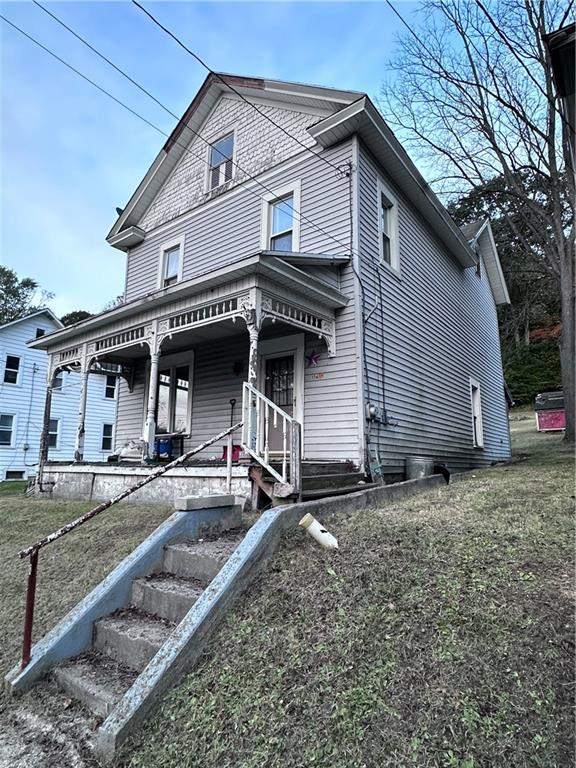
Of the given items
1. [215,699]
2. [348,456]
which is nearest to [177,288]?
[348,456]

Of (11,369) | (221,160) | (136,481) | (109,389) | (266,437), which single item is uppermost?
(221,160)

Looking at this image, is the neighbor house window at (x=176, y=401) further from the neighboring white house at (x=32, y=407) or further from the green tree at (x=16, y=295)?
the green tree at (x=16, y=295)

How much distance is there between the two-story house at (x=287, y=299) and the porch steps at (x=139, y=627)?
174cm

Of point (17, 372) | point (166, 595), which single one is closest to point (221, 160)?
point (166, 595)

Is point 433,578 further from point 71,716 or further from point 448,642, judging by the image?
point 71,716

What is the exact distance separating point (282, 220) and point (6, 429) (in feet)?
55.6

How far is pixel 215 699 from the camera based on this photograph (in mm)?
2525

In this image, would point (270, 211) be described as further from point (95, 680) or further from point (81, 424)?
point (95, 680)

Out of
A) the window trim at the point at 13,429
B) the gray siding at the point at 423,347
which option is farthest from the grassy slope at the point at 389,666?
the window trim at the point at 13,429

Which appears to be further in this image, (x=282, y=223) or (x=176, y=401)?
(x=176, y=401)

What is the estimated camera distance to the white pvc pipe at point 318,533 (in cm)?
388

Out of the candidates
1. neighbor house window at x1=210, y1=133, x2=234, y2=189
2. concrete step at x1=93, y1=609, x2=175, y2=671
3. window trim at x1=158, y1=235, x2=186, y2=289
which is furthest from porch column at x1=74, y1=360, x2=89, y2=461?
concrete step at x1=93, y1=609, x2=175, y2=671

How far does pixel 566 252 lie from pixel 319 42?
10213 millimetres

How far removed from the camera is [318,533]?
395 cm
